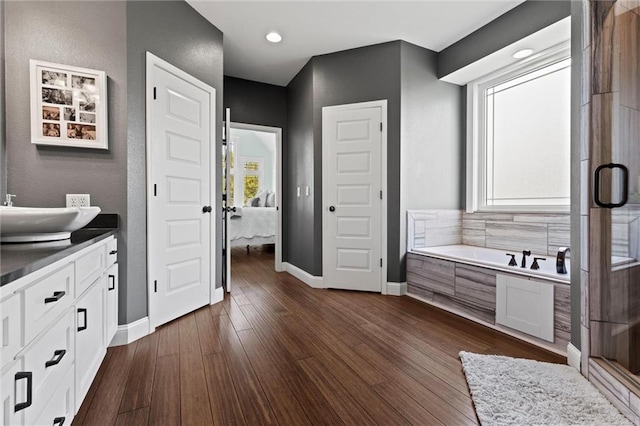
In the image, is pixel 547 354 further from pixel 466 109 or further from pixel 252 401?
pixel 466 109

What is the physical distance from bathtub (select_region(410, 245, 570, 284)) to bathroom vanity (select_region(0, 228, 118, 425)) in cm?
272

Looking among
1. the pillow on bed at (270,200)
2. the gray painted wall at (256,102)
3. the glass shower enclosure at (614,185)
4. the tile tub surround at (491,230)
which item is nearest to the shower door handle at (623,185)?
the glass shower enclosure at (614,185)

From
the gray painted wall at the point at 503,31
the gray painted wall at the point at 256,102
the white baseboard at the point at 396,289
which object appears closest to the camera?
the gray painted wall at the point at 503,31

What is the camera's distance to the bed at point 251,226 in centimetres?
596

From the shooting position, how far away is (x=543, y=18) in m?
2.54

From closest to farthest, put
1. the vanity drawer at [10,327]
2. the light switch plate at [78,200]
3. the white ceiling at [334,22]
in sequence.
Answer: the vanity drawer at [10,327] < the light switch plate at [78,200] < the white ceiling at [334,22]

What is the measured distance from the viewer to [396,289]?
338cm

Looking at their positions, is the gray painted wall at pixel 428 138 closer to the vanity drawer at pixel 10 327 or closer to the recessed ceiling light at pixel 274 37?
the recessed ceiling light at pixel 274 37

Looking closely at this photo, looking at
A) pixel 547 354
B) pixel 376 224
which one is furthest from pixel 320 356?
pixel 376 224

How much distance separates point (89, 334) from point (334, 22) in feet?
10.6

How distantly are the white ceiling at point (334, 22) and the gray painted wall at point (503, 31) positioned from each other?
7cm

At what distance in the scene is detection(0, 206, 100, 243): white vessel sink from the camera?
45.4 inches

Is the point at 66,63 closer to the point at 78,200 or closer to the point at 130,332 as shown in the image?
the point at 78,200

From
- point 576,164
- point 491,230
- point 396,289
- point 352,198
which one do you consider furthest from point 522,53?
point 396,289
